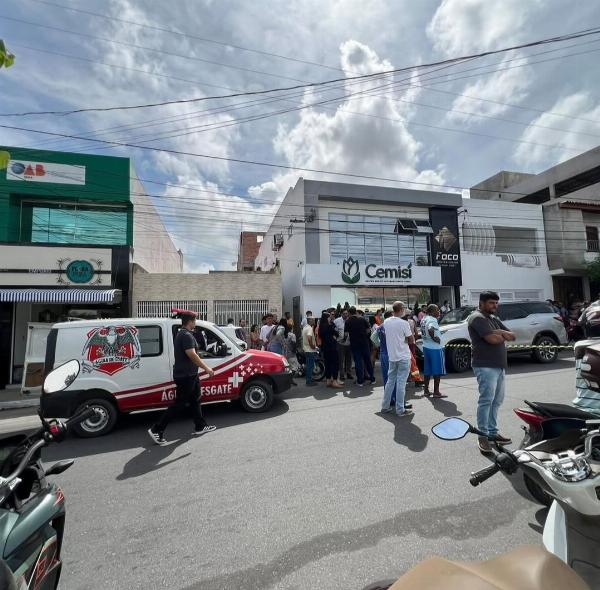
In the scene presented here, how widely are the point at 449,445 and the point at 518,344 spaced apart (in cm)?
737

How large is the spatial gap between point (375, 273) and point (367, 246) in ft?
4.71

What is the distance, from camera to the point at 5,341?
12328 millimetres

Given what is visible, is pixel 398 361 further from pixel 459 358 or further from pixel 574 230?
pixel 574 230

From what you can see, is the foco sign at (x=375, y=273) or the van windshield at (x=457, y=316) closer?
the van windshield at (x=457, y=316)

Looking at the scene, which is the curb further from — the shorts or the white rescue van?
the shorts

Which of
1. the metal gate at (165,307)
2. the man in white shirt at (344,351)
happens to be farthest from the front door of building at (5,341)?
the man in white shirt at (344,351)

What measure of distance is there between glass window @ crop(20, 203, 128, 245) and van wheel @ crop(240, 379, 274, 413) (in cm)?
1107

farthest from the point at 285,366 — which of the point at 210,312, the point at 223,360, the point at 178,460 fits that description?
the point at 210,312

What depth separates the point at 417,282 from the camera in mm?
17422

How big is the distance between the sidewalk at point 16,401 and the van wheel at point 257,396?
6.33 m

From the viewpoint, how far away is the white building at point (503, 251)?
18.8 meters

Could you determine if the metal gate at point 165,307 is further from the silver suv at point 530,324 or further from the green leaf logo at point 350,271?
the silver suv at point 530,324

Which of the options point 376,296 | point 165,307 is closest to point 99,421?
point 165,307

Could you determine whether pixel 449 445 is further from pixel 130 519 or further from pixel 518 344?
pixel 518 344
